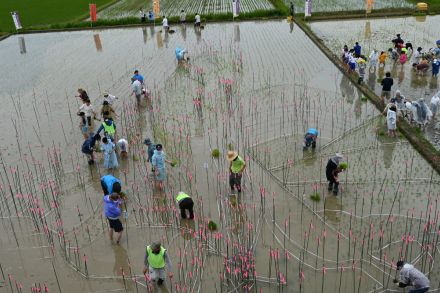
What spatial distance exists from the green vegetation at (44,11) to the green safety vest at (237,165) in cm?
2696

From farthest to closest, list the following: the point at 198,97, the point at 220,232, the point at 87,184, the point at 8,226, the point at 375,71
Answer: the point at 375,71 < the point at 198,97 < the point at 87,184 < the point at 8,226 < the point at 220,232

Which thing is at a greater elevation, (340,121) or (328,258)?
(340,121)

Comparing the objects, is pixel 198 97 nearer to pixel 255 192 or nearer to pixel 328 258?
pixel 255 192

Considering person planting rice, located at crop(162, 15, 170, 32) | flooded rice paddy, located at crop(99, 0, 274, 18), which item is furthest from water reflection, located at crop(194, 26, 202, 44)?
flooded rice paddy, located at crop(99, 0, 274, 18)

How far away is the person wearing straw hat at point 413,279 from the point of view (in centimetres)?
746

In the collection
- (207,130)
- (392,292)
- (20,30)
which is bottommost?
(392,292)

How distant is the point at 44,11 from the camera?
38.1 m

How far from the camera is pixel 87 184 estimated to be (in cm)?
1211

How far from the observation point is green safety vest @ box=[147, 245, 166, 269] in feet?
26.1

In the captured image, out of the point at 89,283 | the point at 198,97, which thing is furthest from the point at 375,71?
the point at 89,283

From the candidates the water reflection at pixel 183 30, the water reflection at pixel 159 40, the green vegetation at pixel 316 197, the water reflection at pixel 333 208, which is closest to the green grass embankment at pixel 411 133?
the water reflection at pixel 333 208

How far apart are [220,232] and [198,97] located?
8.03 meters

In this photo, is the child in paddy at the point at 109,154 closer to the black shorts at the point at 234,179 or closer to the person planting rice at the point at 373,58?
the black shorts at the point at 234,179

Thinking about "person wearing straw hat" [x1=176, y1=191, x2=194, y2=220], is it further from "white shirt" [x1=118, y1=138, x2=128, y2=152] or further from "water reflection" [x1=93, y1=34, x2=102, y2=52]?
"water reflection" [x1=93, y1=34, x2=102, y2=52]
